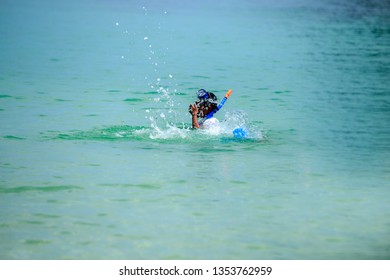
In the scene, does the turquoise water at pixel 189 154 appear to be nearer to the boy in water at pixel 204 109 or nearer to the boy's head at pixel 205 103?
the boy in water at pixel 204 109

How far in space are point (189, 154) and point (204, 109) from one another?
121 centimetres

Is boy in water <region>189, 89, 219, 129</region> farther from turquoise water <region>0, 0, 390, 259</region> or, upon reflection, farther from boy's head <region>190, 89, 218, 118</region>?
turquoise water <region>0, 0, 390, 259</region>

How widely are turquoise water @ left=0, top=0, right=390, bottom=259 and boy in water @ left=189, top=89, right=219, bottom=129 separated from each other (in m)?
0.16

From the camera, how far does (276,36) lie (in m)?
30.4

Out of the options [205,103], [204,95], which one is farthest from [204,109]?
[204,95]

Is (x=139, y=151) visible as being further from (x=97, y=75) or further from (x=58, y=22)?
(x=58, y=22)

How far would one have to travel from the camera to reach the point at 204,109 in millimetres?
12734

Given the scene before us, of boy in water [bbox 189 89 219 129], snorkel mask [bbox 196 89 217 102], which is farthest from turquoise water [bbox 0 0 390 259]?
snorkel mask [bbox 196 89 217 102]

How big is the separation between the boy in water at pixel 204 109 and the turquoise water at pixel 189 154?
158mm

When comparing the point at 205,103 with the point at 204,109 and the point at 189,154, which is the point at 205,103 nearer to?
the point at 204,109

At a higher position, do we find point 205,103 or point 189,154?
point 205,103

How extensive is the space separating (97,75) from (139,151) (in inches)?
350

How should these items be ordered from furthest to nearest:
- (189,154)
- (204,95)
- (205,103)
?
(205,103), (204,95), (189,154)

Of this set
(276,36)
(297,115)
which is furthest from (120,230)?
(276,36)
